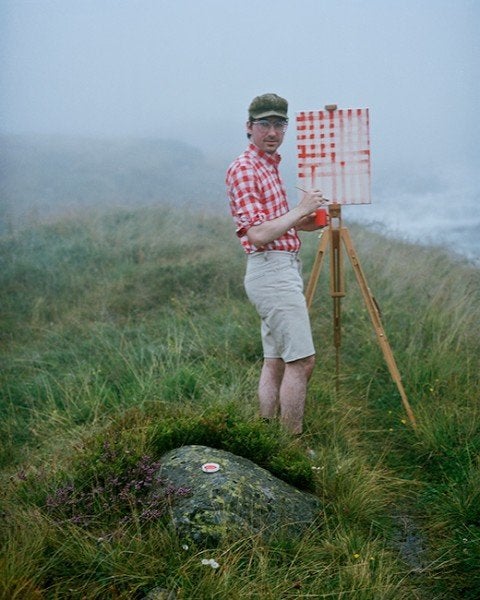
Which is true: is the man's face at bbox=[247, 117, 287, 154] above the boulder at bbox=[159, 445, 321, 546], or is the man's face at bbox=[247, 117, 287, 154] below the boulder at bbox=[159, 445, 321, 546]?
above

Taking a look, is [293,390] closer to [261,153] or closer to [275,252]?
[275,252]

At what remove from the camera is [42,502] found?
300cm

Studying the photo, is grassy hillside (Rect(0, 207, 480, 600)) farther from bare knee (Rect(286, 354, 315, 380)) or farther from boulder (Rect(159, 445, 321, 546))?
bare knee (Rect(286, 354, 315, 380))

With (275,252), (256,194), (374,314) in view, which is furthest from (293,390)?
(256,194)

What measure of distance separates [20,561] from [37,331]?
4717 millimetres

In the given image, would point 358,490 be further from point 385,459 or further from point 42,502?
point 42,502

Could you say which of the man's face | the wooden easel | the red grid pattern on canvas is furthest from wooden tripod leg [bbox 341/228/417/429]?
the man's face

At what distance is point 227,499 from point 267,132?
2041mm

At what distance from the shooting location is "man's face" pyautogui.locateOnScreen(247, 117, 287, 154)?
11.9 feet

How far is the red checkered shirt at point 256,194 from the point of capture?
3498mm

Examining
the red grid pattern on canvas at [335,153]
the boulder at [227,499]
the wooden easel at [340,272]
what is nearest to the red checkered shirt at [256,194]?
the red grid pattern on canvas at [335,153]

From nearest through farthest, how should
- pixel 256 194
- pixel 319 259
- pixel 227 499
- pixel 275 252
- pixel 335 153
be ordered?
pixel 227 499, pixel 256 194, pixel 275 252, pixel 335 153, pixel 319 259

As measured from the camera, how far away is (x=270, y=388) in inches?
152

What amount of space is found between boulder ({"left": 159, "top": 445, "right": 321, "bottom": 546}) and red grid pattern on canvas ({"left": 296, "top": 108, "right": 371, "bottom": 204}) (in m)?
1.87
